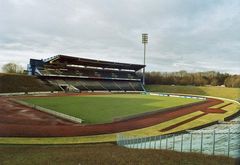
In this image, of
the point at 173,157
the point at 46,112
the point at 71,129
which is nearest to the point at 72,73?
the point at 46,112

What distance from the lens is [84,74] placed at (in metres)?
73.7

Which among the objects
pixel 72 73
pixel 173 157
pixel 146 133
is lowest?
pixel 146 133

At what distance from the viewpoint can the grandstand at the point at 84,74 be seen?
2549 inches

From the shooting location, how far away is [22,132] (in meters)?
19.5

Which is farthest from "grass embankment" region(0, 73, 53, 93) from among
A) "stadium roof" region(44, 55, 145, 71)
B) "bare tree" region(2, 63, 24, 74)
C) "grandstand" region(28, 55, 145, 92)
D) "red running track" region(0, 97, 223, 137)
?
"bare tree" region(2, 63, 24, 74)

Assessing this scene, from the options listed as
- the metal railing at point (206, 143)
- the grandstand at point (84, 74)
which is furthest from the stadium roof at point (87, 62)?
the metal railing at point (206, 143)

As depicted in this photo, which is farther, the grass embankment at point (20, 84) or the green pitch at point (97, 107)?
the grass embankment at point (20, 84)

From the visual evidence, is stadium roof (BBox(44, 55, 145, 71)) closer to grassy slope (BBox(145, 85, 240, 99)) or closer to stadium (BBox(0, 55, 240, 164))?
grassy slope (BBox(145, 85, 240, 99))

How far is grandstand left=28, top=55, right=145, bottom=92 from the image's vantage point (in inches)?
2549

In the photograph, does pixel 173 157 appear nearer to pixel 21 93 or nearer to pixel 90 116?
pixel 90 116

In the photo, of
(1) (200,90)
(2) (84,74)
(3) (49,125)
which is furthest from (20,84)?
(1) (200,90)

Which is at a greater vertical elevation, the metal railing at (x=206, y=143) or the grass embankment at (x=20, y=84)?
the grass embankment at (x=20, y=84)

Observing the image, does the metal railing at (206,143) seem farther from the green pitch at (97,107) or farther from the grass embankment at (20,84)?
the grass embankment at (20,84)

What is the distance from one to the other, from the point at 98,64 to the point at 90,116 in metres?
52.6
